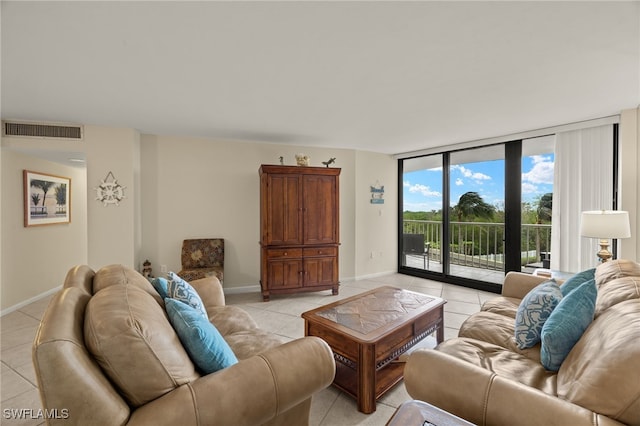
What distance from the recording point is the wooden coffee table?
174 cm

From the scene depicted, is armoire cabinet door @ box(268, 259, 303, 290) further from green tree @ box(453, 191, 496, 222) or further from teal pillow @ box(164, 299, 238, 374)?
green tree @ box(453, 191, 496, 222)

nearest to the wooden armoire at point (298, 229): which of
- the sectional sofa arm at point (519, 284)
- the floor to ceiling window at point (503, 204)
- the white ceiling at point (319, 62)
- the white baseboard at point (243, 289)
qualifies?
the white baseboard at point (243, 289)

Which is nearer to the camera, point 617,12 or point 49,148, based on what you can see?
point 617,12

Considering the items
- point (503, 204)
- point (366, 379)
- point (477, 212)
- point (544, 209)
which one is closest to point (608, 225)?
point (544, 209)

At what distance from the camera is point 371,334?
1810 millimetres

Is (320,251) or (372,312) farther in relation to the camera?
(320,251)

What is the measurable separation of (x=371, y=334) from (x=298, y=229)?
7.72 ft

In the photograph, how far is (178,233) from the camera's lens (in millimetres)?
4082

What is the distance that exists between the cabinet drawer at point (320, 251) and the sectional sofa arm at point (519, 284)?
2.22 meters

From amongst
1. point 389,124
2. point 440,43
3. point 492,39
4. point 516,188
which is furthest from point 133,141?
point 516,188

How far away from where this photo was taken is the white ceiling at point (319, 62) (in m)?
1.52

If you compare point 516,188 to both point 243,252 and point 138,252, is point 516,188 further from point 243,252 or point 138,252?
point 138,252

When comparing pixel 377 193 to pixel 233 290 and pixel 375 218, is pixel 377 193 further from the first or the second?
pixel 233 290

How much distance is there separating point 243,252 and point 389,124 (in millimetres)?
2849
